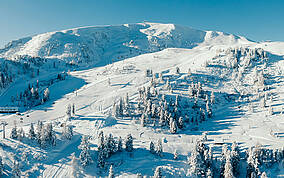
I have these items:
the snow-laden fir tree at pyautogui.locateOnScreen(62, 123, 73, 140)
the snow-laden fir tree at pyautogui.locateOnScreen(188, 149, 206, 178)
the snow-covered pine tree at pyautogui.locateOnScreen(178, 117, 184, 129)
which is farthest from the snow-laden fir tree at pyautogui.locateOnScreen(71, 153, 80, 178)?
the snow-covered pine tree at pyautogui.locateOnScreen(178, 117, 184, 129)

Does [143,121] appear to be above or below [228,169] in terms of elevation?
above

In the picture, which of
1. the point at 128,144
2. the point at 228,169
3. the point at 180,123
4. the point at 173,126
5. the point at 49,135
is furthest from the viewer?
the point at 180,123

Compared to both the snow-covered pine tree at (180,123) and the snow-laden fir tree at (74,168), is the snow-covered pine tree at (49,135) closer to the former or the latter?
the snow-laden fir tree at (74,168)

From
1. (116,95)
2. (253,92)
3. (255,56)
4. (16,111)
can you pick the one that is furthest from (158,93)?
(255,56)

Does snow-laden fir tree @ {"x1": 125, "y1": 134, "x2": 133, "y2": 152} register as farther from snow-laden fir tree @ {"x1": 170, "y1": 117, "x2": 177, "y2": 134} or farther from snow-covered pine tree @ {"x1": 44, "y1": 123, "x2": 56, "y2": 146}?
snow-laden fir tree @ {"x1": 170, "y1": 117, "x2": 177, "y2": 134}

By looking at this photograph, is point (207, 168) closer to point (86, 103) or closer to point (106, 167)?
point (106, 167)

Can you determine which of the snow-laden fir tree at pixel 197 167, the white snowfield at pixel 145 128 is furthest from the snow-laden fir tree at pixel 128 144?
the snow-laden fir tree at pixel 197 167

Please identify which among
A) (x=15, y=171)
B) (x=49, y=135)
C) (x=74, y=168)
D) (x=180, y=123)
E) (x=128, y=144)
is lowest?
(x=74, y=168)

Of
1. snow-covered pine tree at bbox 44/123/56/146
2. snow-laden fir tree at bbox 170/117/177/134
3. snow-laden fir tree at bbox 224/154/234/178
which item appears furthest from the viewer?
snow-laden fir tree at bbox 170/117/177/134

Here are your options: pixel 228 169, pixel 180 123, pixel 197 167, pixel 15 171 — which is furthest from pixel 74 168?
pixel 180 123

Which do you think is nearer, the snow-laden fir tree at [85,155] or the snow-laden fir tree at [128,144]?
the snow-laden fir tree at [85,155]

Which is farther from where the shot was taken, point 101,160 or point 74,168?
point 101,160

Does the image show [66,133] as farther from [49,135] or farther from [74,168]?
[74,168]
